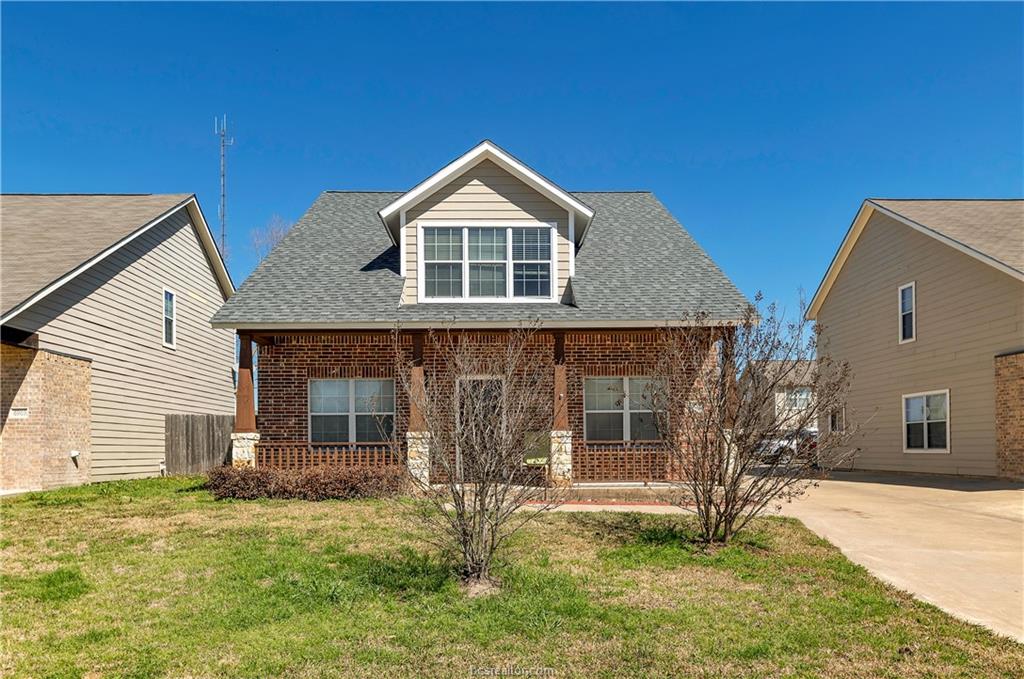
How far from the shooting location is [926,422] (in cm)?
1767

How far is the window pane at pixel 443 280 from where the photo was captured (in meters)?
14.5

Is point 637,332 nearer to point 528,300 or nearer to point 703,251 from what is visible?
point 528,300

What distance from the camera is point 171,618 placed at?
223 inches

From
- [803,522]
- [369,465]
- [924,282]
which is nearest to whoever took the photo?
[803,522]

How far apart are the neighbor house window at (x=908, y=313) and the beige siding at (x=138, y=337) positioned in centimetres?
1907

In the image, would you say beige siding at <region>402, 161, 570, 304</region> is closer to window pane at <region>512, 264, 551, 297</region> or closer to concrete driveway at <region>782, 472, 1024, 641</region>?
window pane at <region>512, 264, 551, 297</region>

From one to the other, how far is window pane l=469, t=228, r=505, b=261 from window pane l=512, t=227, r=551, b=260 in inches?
12.2

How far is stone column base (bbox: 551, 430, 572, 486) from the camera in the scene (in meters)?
13.0

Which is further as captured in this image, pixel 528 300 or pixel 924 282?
pixel 924 282

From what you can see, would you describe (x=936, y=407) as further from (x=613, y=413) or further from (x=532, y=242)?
(x=532, y=242)

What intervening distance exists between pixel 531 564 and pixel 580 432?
23.9 ft

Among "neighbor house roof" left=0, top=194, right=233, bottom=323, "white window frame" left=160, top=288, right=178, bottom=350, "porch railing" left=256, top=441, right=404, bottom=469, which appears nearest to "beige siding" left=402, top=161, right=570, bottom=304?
"porch railing" left=256, top=441, right=404, bottom=469

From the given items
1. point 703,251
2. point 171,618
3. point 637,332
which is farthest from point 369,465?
point 703,251

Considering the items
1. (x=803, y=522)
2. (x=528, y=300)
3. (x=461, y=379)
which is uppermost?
(x=528, y=300)
